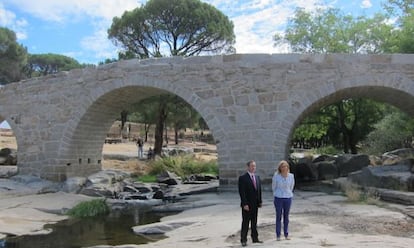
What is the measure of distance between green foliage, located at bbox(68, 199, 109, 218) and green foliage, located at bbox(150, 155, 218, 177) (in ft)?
22.2

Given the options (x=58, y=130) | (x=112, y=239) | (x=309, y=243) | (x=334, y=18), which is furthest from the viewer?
(x=334, y=18)

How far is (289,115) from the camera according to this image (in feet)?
38.7

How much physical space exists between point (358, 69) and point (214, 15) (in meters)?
15.3

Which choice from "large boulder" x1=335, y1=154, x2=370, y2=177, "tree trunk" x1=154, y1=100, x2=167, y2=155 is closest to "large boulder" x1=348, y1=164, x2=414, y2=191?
"large boulder" x1=335, y1=154, x2=370, y2=177

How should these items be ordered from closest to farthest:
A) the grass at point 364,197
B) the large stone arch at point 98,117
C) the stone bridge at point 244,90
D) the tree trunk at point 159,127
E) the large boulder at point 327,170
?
1. the grass at point 364,197
2. the stone bridge at point 244,90
3. the large stone arch at point 98,117
4. the large boulder at point 327,170
5. the tree trunk at point 159,127

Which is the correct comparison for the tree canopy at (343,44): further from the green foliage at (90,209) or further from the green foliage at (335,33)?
the green foliage at (90,209)

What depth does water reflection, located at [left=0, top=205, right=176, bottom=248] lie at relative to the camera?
789 cm

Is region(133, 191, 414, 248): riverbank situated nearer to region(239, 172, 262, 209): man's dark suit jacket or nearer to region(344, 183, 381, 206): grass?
region(344, 183, 381, 206): grass

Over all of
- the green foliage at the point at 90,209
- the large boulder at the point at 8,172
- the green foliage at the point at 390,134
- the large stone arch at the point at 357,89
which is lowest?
the green foliage at the point at 90,209

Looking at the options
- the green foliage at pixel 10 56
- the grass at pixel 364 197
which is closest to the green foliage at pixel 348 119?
the grass at pixel 364 197

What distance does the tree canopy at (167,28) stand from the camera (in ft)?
80.8

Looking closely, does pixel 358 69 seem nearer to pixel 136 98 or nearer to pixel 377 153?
pixel 136 98

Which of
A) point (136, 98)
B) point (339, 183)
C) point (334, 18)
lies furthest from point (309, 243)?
point (334, 18)

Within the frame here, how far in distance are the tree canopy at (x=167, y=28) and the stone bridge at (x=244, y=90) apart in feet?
35.8
